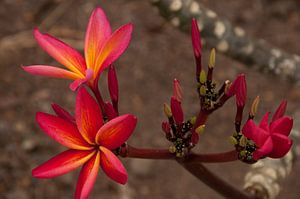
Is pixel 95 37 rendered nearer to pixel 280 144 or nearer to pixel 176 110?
pixel 176 110

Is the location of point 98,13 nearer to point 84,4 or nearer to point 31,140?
point 31,140

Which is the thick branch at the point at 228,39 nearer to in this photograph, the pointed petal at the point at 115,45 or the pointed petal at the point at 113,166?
the pointed petal at the point at 115,45

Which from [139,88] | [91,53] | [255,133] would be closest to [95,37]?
[91,53]

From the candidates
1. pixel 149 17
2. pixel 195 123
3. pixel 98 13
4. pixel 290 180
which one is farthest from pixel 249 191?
pixel 149 17

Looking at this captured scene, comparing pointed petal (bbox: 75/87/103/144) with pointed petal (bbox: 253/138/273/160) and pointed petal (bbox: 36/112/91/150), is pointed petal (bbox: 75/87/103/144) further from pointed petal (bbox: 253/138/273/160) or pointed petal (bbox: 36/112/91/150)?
pointed petal (bbox: 253/138/273/160)

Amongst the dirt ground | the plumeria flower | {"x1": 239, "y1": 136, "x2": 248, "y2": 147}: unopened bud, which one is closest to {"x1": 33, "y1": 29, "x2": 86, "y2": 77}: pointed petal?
the plumeria flower

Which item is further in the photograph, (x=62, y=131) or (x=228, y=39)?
(x=228, y=39)
